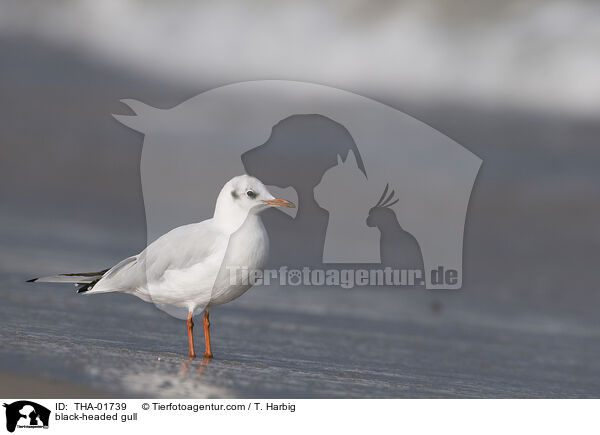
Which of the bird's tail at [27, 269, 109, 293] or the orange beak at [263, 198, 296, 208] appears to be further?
the bird's tail at [27, 269, 109, 293]

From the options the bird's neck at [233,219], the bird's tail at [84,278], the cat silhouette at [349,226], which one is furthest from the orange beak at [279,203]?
the cat silhouette at [349,226]

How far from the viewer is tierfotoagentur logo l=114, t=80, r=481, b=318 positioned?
7.49 meters

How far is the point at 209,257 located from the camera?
4.10 meters

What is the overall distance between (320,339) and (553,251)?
13.3 feet

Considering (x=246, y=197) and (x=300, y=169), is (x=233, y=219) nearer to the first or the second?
(x=246, y=197)

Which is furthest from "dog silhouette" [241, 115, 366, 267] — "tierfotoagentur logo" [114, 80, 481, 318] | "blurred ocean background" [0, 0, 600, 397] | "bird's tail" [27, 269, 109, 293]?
"bird's tail" [27, 269, 109, 293]

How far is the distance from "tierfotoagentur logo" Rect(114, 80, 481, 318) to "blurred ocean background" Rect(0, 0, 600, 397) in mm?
326

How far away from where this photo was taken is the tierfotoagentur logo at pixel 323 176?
7488mm

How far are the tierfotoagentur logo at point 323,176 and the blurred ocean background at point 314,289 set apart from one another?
0.33 meters
